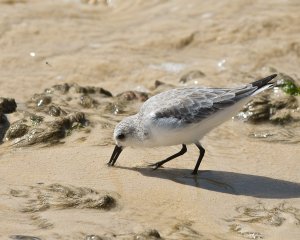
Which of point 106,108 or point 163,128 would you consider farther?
point 106,108

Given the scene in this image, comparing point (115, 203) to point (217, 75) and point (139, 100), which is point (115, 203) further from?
point (217, 75)

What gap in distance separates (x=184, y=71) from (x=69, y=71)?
1668 mm

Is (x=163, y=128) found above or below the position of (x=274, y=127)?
above

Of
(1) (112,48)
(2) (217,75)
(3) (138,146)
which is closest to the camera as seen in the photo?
(3) (138,146)

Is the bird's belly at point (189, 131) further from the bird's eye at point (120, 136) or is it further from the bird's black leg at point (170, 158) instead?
the bird's eye at point (120, 136)

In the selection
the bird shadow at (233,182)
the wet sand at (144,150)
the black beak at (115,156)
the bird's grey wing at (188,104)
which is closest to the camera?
the wet sand at (144,150)

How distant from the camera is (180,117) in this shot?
775 centimetres

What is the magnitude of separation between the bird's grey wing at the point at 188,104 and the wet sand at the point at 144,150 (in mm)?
576

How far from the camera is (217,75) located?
1092 cm

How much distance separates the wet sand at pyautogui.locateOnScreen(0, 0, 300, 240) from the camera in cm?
665

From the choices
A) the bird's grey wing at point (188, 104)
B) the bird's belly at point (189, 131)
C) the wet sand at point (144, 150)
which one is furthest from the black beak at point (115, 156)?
the bird's grey wing at point (188, 104)

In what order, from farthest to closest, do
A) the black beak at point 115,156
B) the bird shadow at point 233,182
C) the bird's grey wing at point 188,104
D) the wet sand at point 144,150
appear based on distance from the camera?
the black beak at point 115,156 < the bird's grey wing at point 188,104 < the bird shadow at point 233,182 < the wet sand at point 144,150

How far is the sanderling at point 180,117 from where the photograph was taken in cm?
774

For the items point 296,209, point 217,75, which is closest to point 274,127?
point 217,75
